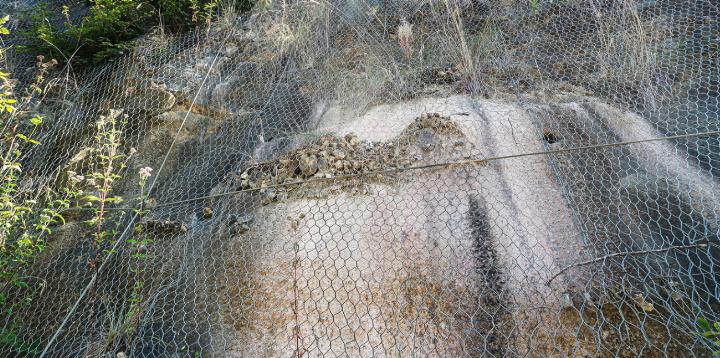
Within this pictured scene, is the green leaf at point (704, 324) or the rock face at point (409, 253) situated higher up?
the green leaf at point (704, 324)

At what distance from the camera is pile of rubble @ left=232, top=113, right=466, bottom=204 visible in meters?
2.74

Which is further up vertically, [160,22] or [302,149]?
[160,22]

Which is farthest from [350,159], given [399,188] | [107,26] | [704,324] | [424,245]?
[107,26]

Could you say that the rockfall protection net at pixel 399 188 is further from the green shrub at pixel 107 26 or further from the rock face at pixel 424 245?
the green shrub at pixel 107 26

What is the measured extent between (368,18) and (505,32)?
140 centimetres

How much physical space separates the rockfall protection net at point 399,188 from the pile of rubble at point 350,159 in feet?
0.07

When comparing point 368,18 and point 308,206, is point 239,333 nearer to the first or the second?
point 308,206

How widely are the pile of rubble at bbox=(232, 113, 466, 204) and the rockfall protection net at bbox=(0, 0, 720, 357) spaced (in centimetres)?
2

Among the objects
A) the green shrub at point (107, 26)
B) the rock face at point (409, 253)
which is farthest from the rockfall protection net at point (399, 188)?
the green shrub at point (107, 26)

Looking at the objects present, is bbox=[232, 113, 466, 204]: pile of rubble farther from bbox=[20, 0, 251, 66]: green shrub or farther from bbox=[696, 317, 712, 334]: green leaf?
bbox=[20, 0, 251, 66]: green shrub

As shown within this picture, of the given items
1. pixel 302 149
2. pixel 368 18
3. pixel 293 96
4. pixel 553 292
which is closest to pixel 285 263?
pixel 302 149

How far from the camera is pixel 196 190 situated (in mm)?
3043

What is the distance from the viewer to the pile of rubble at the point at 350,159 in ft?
9.00

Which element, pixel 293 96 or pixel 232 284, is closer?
pixel 232 284
